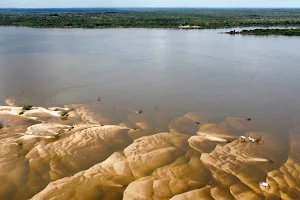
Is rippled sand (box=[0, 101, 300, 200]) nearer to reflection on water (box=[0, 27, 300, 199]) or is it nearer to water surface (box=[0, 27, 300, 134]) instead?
reflection on water (box=[0, 27, 300, 199])

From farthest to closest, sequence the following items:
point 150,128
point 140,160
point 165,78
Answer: point 165,78 → point 150,128 → point 140,160

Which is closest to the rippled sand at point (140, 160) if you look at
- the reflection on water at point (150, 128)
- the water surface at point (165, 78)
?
the reflection on water at point (150, 128)

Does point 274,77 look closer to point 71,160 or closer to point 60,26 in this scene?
point 71,160

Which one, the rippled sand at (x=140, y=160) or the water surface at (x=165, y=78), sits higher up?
the water surface at (x=165, y=78)

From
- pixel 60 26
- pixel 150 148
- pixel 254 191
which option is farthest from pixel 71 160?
pixel 60 26

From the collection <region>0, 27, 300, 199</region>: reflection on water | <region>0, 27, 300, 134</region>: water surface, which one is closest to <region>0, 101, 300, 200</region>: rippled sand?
<region>0, 27, 300, 199</region>: reflection on water

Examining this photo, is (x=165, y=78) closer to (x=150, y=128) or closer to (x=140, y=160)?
(x=150, y=128)

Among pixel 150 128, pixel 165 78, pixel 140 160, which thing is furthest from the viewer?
pixel 165 78

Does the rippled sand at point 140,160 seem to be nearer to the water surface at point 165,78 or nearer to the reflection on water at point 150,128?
the reflection on water at point 150,128

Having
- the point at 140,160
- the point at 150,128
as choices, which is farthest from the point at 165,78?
the point at 140,160
